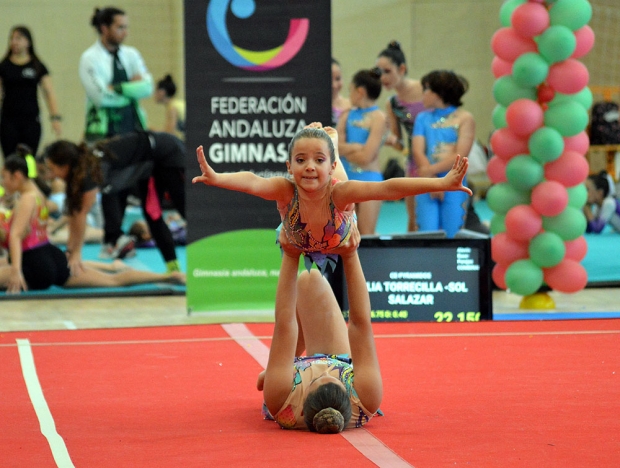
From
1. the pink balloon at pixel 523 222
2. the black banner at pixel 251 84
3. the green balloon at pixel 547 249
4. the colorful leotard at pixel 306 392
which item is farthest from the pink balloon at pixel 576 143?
the colorful leotard at pixel 306 392

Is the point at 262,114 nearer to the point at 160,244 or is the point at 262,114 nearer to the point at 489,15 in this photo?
the point at 160,244

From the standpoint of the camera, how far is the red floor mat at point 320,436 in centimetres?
320

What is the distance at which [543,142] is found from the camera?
600cm

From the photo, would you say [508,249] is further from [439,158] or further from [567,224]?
[439,158]

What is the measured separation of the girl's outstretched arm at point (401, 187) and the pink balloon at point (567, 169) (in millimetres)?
2937

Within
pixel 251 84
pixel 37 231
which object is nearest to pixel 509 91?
pixel 251 84

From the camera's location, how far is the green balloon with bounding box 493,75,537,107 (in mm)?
6168

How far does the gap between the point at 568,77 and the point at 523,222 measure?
94 cm

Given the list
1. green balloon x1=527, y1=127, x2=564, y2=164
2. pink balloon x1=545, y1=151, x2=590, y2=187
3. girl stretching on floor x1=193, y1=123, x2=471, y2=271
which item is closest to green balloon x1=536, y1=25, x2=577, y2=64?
green balloon x1=527, y1=127, x2=564, y2=164

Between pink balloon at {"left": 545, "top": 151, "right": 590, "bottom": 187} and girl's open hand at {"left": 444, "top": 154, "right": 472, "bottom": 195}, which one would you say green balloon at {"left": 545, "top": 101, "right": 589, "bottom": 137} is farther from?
girl's open hand at {"left": 444, "top": 154, "right": 472, "bottom": 195}

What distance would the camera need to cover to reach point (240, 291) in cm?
631

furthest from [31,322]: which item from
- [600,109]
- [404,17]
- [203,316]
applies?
[404,17]

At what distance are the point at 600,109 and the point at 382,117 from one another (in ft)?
21.1

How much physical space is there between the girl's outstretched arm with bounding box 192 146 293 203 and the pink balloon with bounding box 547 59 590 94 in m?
3.13
